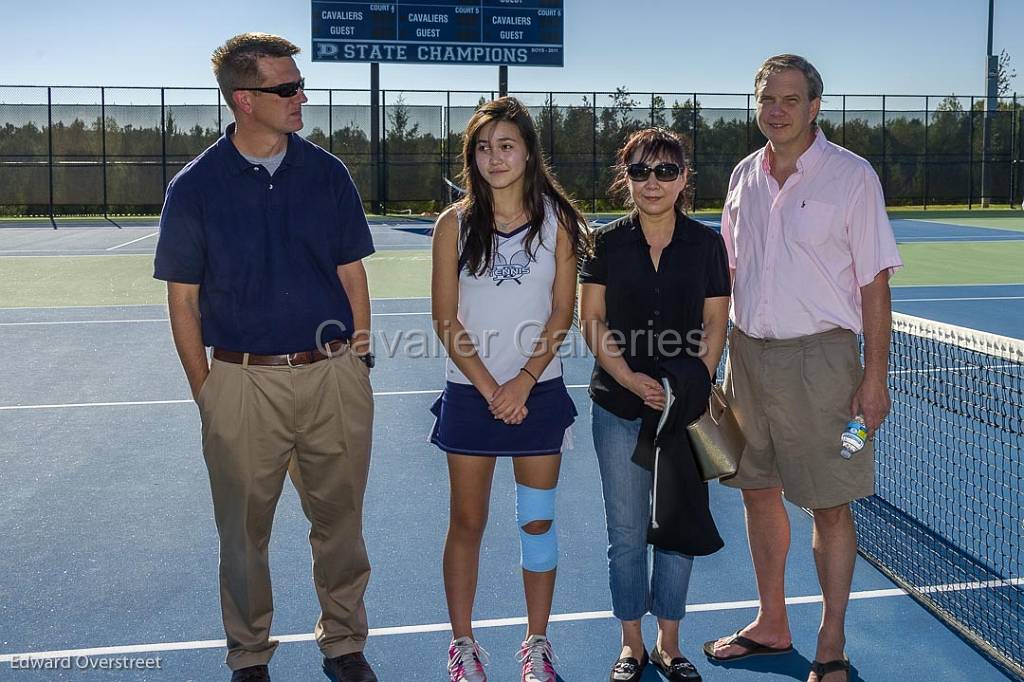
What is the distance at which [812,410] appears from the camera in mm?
3617

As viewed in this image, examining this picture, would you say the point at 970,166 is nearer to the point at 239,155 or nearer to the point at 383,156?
the point at 383,156

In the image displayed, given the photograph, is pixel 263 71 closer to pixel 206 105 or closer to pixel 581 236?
pixel 581 236

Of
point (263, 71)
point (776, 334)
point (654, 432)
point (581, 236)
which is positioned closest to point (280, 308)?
point (263, 71)

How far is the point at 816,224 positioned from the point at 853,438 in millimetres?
724

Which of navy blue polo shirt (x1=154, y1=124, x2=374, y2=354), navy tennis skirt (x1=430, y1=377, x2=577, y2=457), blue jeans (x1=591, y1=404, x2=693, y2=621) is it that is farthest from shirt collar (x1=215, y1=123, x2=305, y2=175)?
blue jeans (x1=591, y1=404, x2=693, y2=621)

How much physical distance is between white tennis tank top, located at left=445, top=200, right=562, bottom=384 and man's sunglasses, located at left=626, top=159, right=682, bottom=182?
0.31m

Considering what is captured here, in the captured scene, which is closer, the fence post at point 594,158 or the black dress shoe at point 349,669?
the black dress shoe at point 349,669

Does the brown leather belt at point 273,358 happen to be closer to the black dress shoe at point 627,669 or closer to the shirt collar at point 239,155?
the shirt collar at point 239,155

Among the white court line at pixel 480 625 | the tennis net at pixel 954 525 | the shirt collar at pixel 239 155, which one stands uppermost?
the shirt collar at pixel 239 155

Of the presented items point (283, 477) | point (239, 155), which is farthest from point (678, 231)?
point (283, 477)

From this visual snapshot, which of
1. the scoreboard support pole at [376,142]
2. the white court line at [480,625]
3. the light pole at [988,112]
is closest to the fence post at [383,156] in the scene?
the scoreboard support pole at [376,142]

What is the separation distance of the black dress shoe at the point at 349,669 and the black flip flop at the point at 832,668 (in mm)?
1513

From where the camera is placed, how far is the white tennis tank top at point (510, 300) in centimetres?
354

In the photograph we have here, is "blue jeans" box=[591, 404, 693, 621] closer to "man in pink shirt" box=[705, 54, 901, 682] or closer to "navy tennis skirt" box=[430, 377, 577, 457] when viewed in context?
"navy tennis skirt" box=[430, 377, 577, 457]
